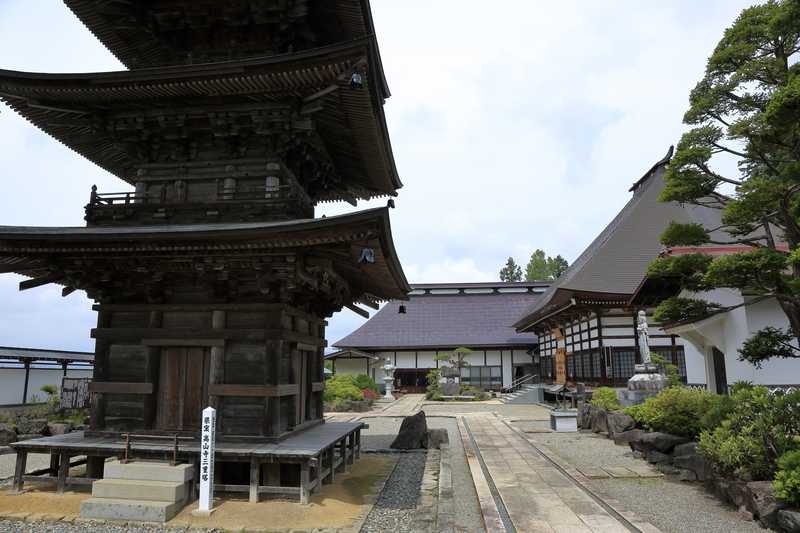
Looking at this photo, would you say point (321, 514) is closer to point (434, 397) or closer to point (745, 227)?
point (745, 227)

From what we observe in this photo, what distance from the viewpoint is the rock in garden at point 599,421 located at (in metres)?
15.6

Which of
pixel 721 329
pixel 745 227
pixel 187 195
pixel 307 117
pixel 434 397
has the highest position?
pixel 307 117

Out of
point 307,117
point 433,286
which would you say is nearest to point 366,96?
point 307,117

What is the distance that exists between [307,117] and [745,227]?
762cm

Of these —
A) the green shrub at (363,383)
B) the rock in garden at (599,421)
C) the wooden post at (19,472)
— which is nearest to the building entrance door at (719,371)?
the rock in garden at (599,421)

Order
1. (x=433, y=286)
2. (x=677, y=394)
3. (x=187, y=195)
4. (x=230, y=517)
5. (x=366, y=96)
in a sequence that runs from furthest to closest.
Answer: (x=433, y=286) < (x=677, y=394) < (x=187, y=195) < (x=366, y=96) < (x=230, y=517)

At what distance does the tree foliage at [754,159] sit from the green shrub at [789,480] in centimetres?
234

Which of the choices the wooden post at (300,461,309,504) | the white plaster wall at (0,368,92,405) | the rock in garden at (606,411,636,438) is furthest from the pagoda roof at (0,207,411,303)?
the white plaster wall at (0,368,92,405)

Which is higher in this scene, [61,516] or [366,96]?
[366,96]

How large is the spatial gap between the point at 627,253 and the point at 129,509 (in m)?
23.3

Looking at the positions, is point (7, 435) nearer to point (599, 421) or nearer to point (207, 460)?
point (207, 460)

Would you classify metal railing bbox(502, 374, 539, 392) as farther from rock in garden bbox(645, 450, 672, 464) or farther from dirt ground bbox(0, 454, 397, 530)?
dirt ground bbox(0, 454, 397, 530)

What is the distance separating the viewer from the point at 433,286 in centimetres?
4828

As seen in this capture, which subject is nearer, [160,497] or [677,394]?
[160,497]
